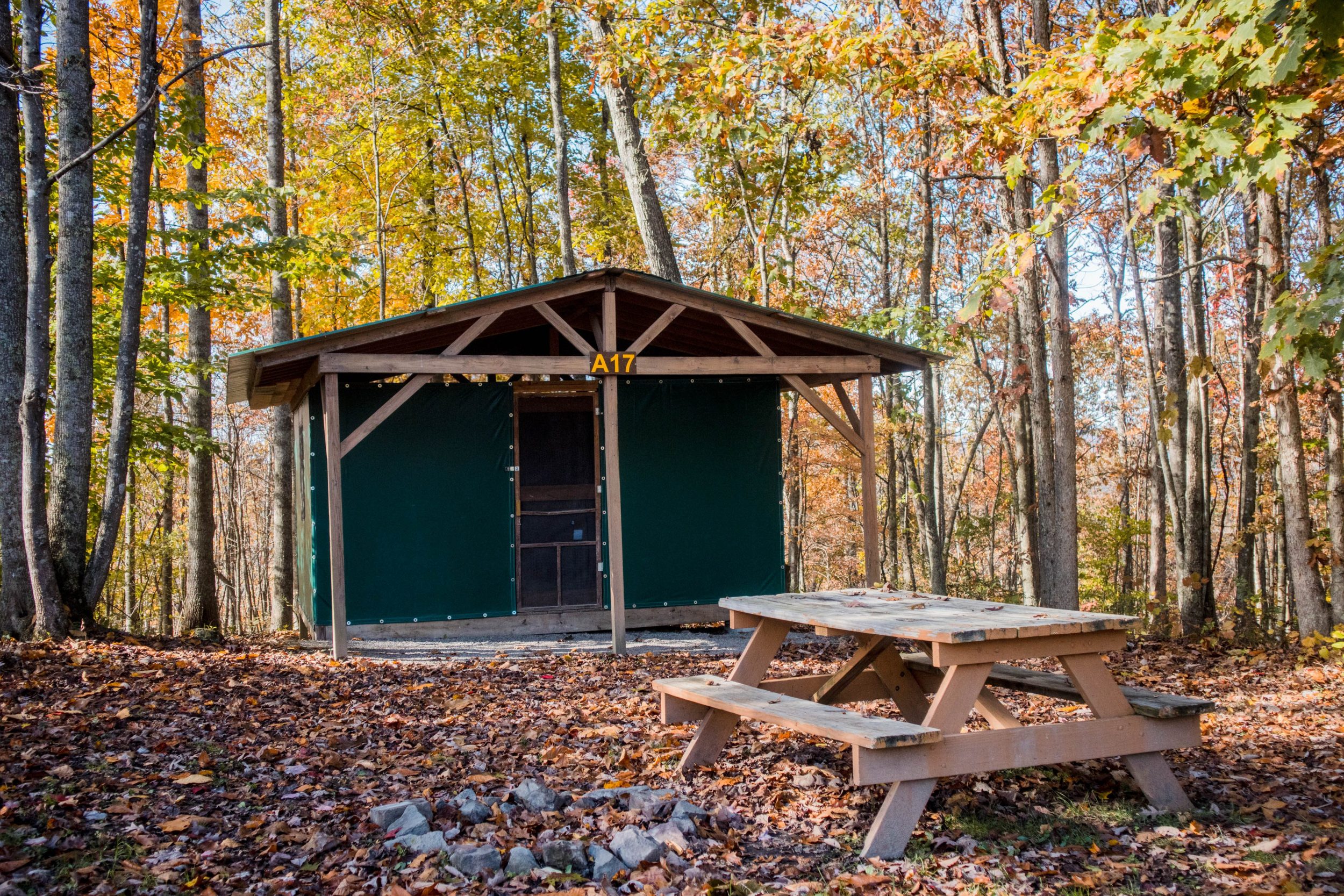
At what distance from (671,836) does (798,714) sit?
727 mm

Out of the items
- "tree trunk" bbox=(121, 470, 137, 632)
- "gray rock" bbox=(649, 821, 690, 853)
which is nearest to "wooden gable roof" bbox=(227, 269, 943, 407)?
"gray rock" bbox=(649, 821, 690, 853)

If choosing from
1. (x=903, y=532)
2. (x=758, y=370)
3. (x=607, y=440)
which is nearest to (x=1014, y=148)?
(x=758, y=370)

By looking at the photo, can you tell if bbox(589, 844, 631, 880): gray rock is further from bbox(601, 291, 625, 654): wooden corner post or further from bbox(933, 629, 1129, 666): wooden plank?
bbox(601, 291, 625, 654): wooden corner post

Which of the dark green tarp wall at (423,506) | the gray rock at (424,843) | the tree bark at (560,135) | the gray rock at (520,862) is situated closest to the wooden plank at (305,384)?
the dark green tarp wall at (423,506)

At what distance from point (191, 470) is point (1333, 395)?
11417 mm

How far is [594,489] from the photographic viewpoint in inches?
401

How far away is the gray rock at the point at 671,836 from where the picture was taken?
3.55 metres

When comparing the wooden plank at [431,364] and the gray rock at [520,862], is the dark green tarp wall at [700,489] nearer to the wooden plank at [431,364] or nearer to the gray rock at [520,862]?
the wooden plank at [431,364]

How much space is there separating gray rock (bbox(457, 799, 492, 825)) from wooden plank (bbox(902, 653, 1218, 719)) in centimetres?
200

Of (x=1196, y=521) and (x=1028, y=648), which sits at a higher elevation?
(x=1196, y=521)

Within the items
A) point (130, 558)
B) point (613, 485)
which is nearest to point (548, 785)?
point (613, 485)

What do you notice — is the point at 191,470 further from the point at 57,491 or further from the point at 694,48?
the point at 694,48

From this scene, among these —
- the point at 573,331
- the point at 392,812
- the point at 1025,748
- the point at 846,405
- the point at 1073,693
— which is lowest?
the point at 392,812

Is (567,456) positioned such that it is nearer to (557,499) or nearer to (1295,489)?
(557,499)
